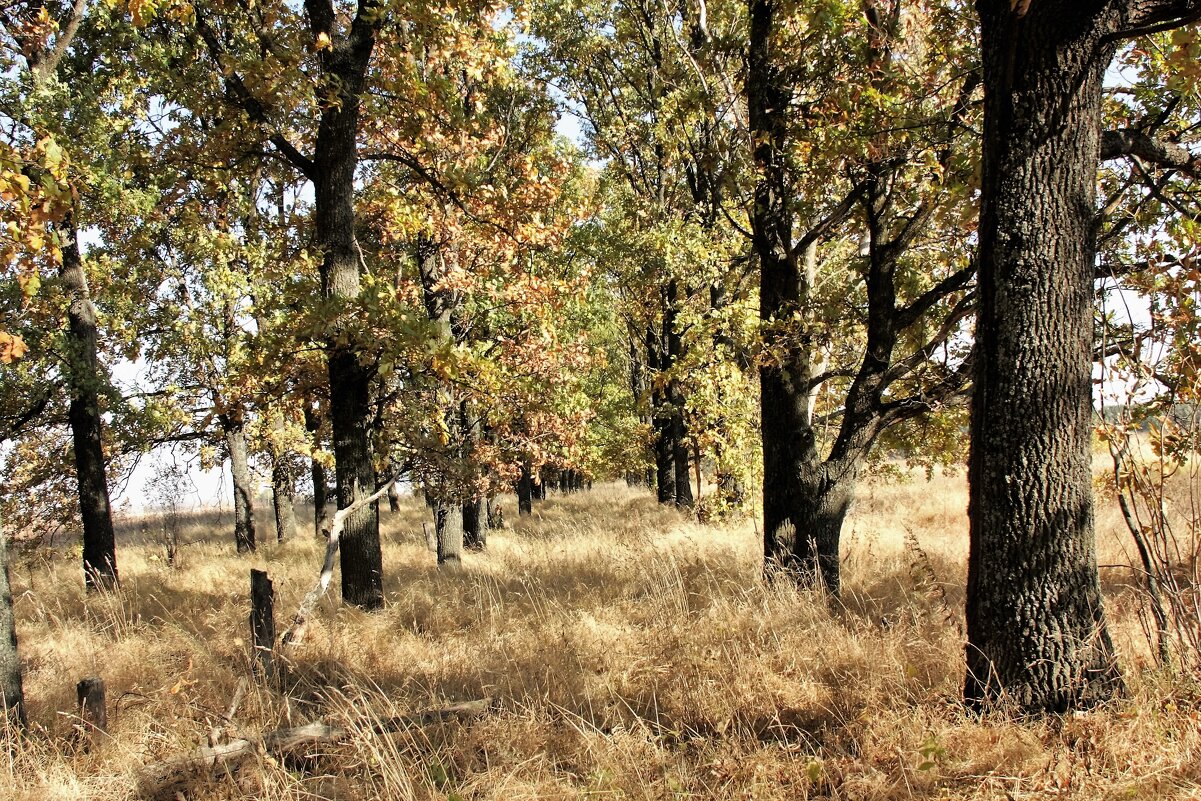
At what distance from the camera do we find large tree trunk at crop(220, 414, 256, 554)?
56.0ft

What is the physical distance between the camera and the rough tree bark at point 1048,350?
11.3 ft

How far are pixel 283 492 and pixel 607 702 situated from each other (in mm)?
19321

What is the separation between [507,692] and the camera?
4980 mm

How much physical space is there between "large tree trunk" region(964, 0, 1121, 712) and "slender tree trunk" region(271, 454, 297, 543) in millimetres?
18060

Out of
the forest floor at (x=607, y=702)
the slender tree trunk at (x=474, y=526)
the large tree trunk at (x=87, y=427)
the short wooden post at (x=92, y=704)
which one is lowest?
the slender tree trunk at (x=474, y=526)

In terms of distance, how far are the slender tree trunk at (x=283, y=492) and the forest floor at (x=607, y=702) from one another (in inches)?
437

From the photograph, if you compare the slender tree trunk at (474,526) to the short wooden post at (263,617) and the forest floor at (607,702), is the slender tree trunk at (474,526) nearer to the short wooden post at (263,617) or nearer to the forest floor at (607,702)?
the forest floor at (607,702)

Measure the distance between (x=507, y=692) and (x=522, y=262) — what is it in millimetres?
6033

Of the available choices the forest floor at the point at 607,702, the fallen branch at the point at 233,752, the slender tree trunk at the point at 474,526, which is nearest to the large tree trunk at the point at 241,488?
the slender tree trunk at the point at 474,526

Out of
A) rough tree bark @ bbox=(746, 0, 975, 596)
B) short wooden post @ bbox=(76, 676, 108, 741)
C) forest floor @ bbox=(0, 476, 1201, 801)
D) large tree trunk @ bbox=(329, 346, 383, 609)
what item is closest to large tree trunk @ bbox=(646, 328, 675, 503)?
forest floor @ bbox=(0, 476, 1201, 801)

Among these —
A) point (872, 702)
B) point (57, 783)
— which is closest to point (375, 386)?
point (57, 783)

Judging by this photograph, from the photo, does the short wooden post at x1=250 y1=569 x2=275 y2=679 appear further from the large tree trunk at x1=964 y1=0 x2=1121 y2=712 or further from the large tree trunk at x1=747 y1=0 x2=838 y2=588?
the large tree trunk at x1=964 y1=0 x2=1121 y2=712

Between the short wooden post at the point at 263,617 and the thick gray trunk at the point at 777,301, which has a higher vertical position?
the thick gray trunk at the point at 777,301

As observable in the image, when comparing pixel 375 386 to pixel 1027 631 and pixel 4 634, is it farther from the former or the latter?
pixel 1027 631
